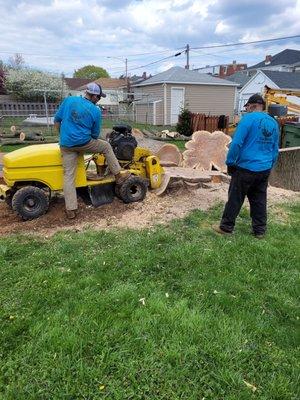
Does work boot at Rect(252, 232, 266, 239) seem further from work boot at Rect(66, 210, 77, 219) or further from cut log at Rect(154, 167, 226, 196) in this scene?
work boot at Rect(66, 210, 77, 219)

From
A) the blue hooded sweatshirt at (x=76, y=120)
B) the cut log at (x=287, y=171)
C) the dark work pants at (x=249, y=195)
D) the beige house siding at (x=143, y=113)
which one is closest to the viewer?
the dark work pants at (x=249, y=195)

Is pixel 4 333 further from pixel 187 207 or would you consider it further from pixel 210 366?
pixel 187 207

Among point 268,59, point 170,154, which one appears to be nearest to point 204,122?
point 170,154

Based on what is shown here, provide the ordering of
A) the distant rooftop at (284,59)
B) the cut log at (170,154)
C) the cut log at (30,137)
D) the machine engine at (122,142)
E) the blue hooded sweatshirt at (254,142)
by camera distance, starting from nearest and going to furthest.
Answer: the blue hooded sweatshirt at (254,142)
the machine engine at (122,142)
the cut log at (170,154)
the cut log at (30,137)
the distant rooftop at (284,59)

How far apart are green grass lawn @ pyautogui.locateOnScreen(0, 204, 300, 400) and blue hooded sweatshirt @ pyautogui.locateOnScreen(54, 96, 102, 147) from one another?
1293 millimetres

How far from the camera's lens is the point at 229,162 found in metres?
4.70

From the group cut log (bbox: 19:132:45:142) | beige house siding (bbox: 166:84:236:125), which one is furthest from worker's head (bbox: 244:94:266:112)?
beige house siding (bbox: 166:84:236:125)

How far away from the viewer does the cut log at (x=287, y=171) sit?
8.59 metres

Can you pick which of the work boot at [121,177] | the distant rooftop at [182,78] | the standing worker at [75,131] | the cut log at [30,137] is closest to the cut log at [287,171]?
the work boot at [121,177]

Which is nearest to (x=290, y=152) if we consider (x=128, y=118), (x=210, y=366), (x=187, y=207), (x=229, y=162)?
(x=187, y=207)

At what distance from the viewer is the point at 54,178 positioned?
5.18 m

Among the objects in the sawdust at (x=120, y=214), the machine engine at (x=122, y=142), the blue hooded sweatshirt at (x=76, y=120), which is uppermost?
the blue hooded sweatshirt at (x=76, y=120)

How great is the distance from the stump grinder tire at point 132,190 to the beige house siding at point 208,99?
66.7 feet

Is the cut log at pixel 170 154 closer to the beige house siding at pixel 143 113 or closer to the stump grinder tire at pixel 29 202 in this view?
the stump grinder tire at pixel 29 202
